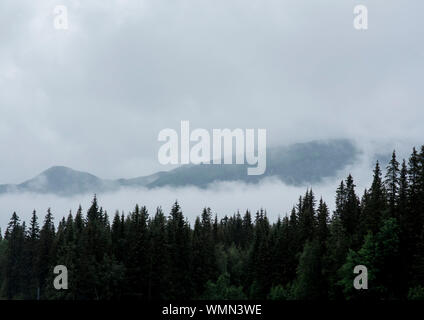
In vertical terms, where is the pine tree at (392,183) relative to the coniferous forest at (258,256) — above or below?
above

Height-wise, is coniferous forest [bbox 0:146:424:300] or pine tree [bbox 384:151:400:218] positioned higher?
pine tree [bbox 384:151:400:218]

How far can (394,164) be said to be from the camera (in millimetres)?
89000

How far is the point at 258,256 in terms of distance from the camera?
126 meters

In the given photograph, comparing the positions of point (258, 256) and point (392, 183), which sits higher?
point (392, 183)

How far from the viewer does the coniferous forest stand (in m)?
84.8

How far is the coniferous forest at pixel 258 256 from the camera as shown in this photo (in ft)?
278

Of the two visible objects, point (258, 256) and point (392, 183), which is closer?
point (392, 183)

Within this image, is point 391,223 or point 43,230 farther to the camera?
point 43,230
